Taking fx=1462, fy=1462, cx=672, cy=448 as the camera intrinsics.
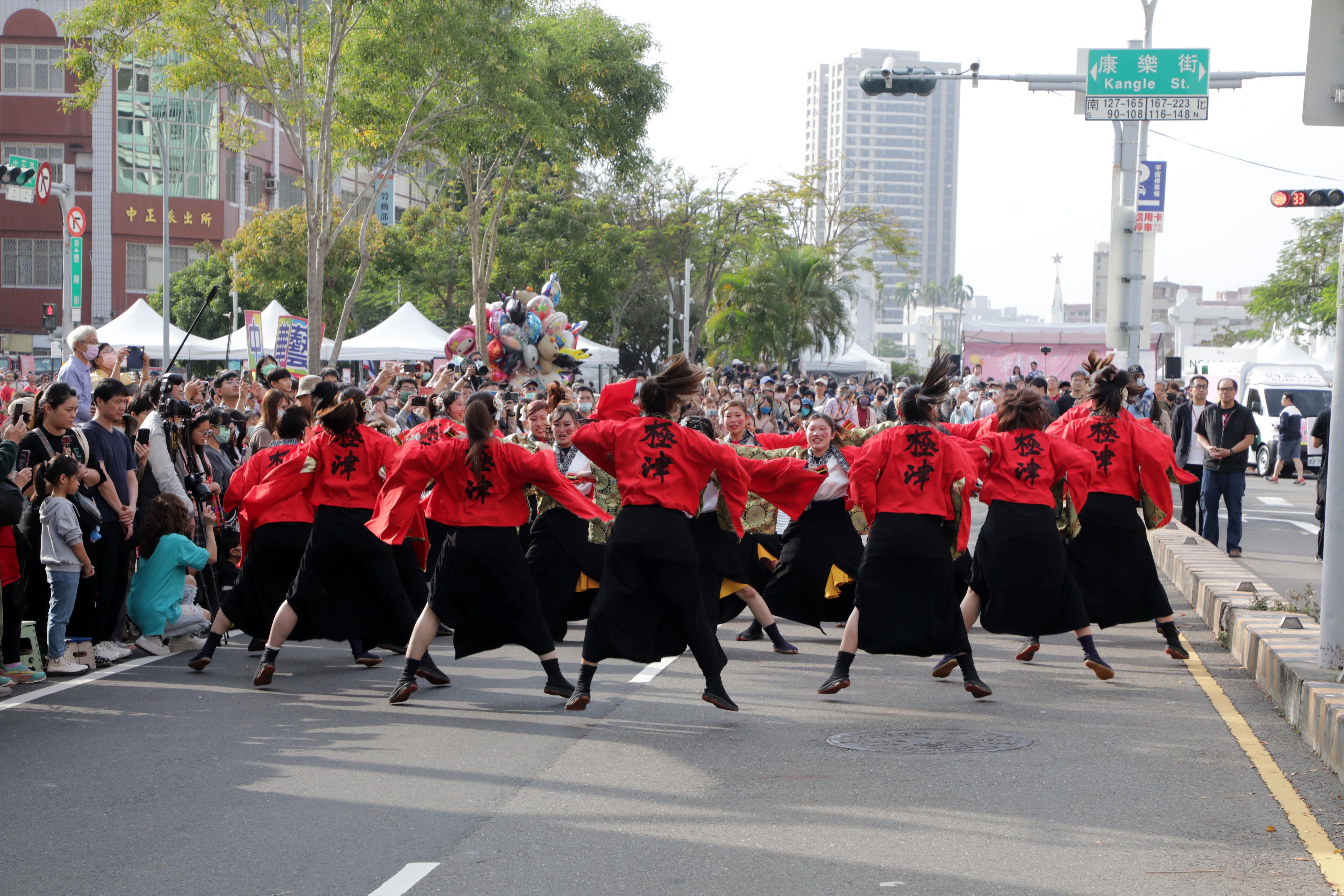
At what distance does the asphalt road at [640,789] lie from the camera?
4820mm

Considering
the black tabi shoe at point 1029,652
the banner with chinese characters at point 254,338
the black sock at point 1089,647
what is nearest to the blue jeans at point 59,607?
the black tabi shoe at point 1029,652

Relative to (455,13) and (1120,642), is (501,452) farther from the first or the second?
(455,13)

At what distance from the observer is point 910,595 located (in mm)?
7719

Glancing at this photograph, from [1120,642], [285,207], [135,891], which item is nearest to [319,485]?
[135,891]

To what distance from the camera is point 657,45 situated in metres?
29.2

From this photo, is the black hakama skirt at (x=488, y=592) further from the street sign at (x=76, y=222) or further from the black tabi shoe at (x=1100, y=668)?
the street sign at (x=76, y=222)

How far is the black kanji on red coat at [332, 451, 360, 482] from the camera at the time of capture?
27.1ft

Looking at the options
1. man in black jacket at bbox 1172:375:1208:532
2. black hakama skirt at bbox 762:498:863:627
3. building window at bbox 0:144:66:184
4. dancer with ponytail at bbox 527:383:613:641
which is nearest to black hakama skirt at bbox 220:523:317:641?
dancer with ponytail at bbox 527:383:613:641

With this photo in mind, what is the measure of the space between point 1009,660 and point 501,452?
11.9ft

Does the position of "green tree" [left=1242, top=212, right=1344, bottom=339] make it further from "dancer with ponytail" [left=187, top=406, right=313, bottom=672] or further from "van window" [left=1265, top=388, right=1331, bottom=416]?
"dancer with ponytail" [left=187, top=406, right=313, bottom=672]

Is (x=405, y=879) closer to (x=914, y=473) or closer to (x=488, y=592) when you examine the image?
(x=488, y=592)

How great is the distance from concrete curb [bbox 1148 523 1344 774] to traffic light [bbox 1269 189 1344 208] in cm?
256

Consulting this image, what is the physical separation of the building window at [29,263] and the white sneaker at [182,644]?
4395 centimetres

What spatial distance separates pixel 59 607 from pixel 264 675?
4.27ft
